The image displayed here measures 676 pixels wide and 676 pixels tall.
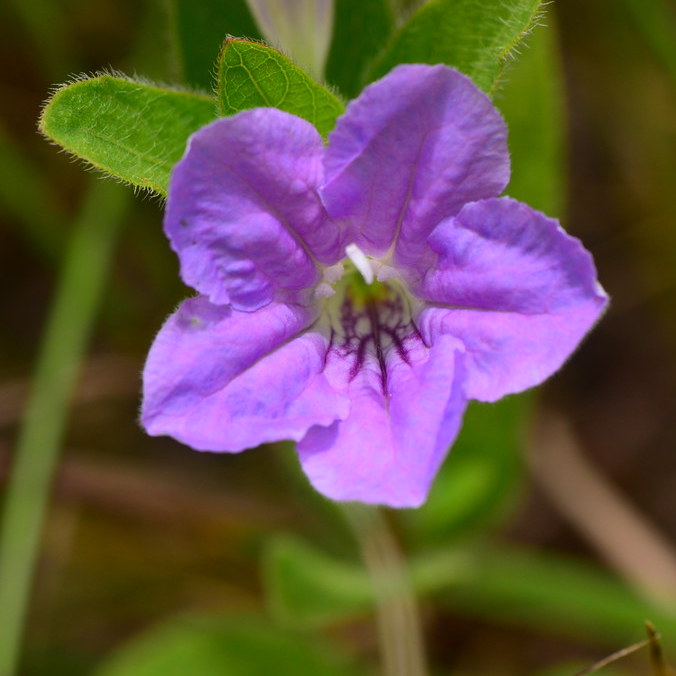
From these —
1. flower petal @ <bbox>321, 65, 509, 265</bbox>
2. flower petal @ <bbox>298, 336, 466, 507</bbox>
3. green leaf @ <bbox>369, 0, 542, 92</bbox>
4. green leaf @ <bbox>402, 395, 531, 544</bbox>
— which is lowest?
flower petal @ <bbox>298, 336, 466, 507</bbox>

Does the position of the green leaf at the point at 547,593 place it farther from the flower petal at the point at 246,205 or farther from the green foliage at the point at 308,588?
the flower petal at the point at 246,205

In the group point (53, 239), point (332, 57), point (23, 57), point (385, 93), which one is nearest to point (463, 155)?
point (385, 93)

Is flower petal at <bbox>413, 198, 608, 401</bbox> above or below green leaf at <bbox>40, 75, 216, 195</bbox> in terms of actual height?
below

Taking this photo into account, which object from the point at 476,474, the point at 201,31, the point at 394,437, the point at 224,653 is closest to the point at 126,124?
the point at 201,31

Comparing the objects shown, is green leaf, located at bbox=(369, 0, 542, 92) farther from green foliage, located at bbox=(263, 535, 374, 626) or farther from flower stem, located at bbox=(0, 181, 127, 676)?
flower stem, located at bbox=(0, 181, 127, 676)

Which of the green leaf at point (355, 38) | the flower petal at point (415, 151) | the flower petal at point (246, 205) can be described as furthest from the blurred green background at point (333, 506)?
the flower petal at point (246, 205)

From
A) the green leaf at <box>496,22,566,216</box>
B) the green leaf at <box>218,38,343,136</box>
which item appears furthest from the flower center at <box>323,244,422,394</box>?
the green leaf at <box>496,22,566,216</box>

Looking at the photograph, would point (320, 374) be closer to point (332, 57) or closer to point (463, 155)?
point (463, 155)
